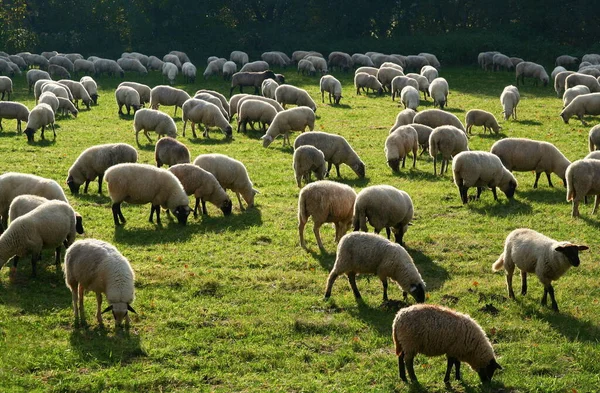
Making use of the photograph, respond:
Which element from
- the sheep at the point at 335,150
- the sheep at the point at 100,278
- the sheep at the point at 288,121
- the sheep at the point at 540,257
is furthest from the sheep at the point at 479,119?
the sheep at the point at 100,278

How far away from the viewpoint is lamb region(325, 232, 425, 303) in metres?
10.7

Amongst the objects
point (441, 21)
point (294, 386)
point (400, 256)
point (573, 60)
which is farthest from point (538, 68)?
point (294, 386)

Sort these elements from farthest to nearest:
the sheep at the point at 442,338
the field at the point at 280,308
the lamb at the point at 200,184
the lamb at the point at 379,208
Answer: the lamb at the point at 200,184 < the lamb at the point at 379,208 < the field at the point at 280,308 < the sheep at the point at 442,338

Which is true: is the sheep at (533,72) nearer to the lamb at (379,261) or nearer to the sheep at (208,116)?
the sheep at (208,116)

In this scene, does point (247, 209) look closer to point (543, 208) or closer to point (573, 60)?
point (543, 208)

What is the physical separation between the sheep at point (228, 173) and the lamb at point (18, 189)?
370cm

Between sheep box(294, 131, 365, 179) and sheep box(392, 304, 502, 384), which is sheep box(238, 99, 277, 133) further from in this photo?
sheep box(392, 304, 502, 384)

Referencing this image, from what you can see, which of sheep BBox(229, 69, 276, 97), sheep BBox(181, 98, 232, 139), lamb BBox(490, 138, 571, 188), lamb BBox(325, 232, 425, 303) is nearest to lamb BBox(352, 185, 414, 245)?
lamb BBox(325, 232, 425, 303)

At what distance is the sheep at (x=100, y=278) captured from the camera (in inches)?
389

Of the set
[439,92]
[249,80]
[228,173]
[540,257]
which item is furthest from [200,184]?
[249,80]

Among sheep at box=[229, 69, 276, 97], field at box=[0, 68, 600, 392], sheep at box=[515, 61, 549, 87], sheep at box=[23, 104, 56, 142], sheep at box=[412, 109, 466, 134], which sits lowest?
field at box=[0, 68, 600, 392]

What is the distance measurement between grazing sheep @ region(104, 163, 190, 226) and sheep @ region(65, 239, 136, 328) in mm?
4469

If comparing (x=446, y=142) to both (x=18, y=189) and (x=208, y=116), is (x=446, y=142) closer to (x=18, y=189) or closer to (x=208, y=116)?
(x=208, y=116)

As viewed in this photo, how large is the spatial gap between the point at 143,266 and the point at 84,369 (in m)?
3.84
